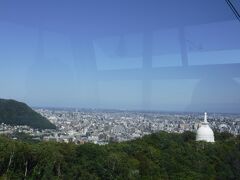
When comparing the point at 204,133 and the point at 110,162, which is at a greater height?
the point at 204,133

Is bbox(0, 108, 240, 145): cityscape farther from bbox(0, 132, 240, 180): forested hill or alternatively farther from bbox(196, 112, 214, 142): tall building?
bbox(0, 132, 240, 180): forested hill

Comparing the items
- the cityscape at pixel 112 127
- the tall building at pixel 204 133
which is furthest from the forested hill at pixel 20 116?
the tall building at pixel 204 133

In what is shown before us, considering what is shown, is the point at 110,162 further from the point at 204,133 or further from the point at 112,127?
the point at 112,127

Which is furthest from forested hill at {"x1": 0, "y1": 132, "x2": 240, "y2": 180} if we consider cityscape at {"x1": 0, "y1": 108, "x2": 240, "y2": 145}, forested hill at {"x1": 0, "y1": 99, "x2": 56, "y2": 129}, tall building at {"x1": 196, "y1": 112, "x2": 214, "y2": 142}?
forested hill at {"x1": 0, "y1": 99, "x2": 56, "y2": 129}

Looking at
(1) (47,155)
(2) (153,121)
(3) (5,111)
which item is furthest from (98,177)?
(3) (5,111)

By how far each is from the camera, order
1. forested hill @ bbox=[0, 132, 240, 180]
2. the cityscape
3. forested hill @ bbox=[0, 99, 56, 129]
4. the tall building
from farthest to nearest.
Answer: forested hill @ bbox=[0, 99, 56, 129]
the cityscape
the tall building
forested hill @ bbox=[0, 132, 240, 180]

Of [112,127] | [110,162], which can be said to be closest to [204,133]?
[110,162]

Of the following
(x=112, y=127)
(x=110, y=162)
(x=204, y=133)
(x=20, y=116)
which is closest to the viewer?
(x=110, y=162)
